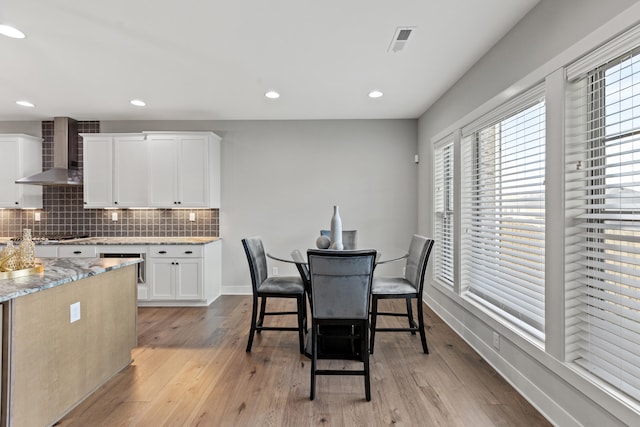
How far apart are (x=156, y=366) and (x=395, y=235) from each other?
3415 millimetres

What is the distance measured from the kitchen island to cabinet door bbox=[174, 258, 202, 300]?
1.59 m

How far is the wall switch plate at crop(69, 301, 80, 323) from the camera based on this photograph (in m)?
A: 2.08

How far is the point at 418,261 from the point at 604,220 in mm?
1497

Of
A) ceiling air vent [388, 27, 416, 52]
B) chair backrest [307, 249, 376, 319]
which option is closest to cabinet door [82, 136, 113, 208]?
chair backrest [307, 249, 376, 319]

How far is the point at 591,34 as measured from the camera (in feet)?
5.52

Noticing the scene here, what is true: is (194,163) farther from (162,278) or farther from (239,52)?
(239,52)

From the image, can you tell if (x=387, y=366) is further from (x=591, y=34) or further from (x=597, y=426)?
(x=591, y=34)

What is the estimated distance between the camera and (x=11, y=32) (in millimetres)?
2496

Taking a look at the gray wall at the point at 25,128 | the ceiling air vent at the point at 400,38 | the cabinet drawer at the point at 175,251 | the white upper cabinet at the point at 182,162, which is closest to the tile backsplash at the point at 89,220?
the gray wall at the point at 25,128

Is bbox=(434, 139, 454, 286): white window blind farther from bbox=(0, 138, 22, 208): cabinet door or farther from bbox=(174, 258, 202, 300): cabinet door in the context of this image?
bbox=(0, 138, 22, 208): cabinet door

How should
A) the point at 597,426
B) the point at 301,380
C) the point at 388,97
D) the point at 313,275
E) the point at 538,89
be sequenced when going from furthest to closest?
the point at 388,97 → the point at 301,380 → the point at 313,275 → the point at 538,89 → the point at 597,426

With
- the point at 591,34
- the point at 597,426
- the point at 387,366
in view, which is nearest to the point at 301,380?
the point at 387,366

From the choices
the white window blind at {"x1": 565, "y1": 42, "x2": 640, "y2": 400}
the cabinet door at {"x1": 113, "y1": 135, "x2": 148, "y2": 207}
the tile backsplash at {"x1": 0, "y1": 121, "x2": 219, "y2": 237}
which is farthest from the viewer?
the tile backsplash at {"x1": 0, "y1": 121, "x2": 219, "y2": 237}

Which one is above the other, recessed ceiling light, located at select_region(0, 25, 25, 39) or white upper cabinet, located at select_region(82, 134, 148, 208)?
recessed ceiling light, located at select_region(0, 25, 25, 39)
